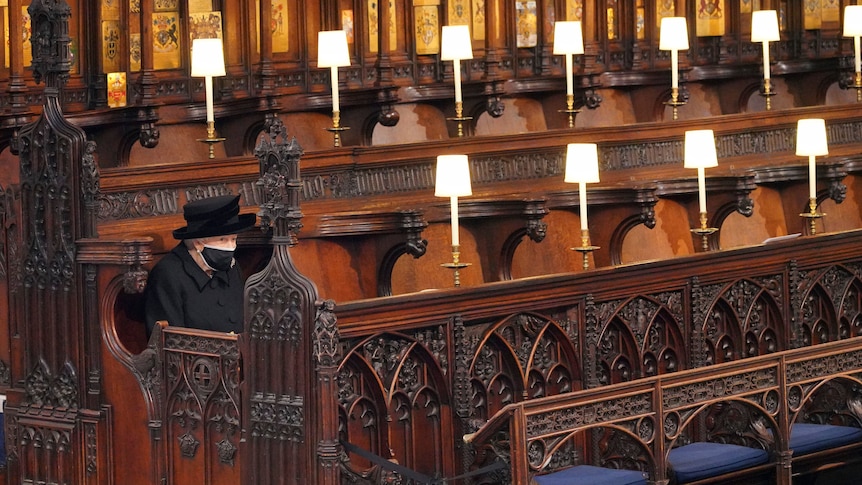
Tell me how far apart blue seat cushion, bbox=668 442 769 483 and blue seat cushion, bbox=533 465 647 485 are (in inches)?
9.5

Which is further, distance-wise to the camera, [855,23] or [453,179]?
[855,23]

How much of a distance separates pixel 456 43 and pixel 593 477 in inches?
187

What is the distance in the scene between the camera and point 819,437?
761cm

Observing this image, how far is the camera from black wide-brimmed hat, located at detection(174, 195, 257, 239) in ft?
24.4

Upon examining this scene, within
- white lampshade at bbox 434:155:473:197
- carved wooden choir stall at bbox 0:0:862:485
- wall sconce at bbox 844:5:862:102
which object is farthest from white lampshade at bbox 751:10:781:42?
white lampshade at bbox 434:155:473:197

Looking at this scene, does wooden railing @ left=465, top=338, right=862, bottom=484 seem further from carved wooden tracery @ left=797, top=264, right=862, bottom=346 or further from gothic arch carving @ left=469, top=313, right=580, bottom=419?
carved wooden tracery @ left=797, top=264, right=862, bottom=346

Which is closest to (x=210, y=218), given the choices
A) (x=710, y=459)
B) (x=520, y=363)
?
(x=520, y=363)

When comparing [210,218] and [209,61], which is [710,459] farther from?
[209,61]

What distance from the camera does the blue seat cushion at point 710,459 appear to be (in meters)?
7.12

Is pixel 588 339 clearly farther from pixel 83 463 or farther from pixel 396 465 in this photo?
pixel 83 463

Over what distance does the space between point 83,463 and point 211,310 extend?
0.84 metres

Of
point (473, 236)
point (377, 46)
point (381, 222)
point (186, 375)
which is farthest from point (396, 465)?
point (377, 46)

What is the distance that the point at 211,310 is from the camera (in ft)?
24.7

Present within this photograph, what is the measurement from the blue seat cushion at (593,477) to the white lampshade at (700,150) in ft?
9.29
